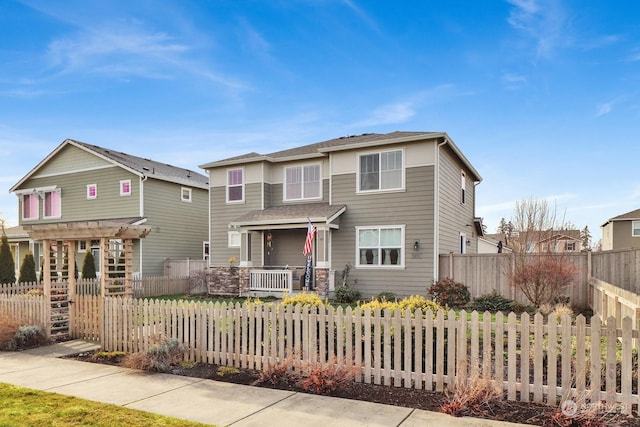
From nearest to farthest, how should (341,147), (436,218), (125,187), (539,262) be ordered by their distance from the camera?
(539,262) → (436,218) → (341,147) → (125,187)

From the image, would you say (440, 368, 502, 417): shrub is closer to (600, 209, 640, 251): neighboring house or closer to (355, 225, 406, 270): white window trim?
(355, 225, 406, 270): white window trim

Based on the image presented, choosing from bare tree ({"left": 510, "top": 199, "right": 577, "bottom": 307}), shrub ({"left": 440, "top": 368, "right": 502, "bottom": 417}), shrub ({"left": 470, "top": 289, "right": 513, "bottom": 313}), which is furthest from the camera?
shrub ({"left": 470, "top": 289, "right": 513, "bottom": 313})

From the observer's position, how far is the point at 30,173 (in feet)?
83.8

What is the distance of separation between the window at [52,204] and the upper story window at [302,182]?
1512cm

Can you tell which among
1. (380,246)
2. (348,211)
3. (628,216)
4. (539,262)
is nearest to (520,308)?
(539,262)

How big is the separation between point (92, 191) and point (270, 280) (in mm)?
12957

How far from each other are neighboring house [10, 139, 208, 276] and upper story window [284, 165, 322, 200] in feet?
26.3

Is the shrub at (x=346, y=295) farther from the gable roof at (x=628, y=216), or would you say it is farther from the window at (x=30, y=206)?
the gable roof at (x=628, y=216)

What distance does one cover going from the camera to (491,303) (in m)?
13.1

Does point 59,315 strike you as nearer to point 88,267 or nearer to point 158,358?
point 158,358

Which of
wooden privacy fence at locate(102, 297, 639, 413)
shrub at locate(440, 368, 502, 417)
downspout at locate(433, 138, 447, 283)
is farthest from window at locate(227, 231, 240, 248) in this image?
shrub at locate(440, 368, 502, 417)

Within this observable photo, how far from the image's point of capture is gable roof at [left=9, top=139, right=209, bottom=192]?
22052mm

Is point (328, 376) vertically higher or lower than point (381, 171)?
lower

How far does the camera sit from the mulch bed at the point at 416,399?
4.44 meters
